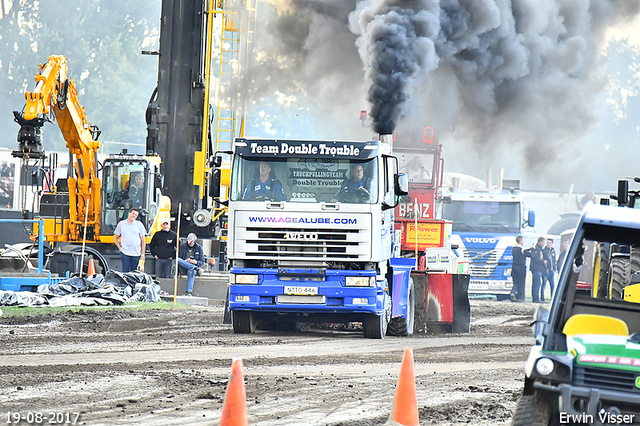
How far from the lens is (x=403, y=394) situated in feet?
22.1

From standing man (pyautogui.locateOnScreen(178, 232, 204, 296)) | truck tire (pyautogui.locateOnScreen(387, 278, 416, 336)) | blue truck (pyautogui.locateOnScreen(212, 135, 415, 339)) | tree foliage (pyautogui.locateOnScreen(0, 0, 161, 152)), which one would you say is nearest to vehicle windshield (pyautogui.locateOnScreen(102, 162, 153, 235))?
standing man (pyautogui.locateOnScreen(178, 232, 204, 296))

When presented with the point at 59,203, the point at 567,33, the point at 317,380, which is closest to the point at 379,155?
the point at 317,380

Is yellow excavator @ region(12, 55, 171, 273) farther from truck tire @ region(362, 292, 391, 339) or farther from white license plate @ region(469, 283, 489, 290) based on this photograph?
white license plate @ region(469, 283, 489, 290)

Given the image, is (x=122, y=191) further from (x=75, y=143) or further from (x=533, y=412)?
(x=533, y=412)

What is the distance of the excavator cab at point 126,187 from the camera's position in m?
23.2

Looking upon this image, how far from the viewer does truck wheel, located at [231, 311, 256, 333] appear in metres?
14.5

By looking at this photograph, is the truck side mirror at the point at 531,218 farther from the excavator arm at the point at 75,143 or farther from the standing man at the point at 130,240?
the excavator arm at the point at 75,143

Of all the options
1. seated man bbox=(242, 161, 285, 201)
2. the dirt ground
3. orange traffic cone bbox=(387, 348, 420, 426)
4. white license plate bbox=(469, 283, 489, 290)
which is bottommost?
the dirt ground

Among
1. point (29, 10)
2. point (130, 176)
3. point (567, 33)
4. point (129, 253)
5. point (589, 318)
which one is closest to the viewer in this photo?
point (589, 318)

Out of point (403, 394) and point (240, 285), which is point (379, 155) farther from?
point (403, 394)

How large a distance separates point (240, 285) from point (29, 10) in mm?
63019

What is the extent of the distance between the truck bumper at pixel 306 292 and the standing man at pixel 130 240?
23.0 feet

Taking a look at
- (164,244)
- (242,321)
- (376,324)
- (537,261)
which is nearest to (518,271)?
(537,261)

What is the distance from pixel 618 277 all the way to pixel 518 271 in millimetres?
16841
